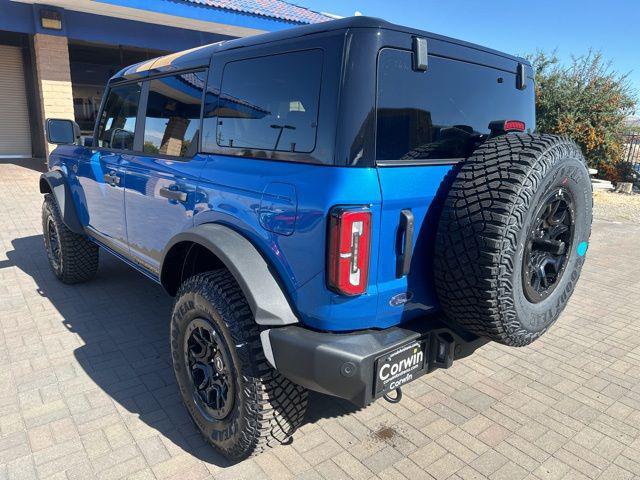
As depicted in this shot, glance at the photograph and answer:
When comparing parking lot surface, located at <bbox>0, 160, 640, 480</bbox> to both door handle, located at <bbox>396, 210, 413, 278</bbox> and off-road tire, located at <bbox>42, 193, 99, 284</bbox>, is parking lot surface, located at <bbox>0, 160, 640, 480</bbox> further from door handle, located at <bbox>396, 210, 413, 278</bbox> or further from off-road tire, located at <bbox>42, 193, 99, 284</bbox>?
door handle, located at <bbox>396, 210, 413, 278</bbox>

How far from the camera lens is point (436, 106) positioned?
2223 millimetres

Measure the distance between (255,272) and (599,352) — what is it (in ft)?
9.88

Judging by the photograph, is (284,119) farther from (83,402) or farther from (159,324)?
(159,324)

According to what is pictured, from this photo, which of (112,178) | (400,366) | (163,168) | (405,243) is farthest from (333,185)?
(112,178)

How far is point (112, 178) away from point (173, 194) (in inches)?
41.7

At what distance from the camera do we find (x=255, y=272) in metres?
2.08

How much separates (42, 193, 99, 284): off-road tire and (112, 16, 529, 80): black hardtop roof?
1800mm

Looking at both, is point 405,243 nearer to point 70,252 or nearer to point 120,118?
point 120,118

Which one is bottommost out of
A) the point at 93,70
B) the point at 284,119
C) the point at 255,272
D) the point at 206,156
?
the point at 255,272

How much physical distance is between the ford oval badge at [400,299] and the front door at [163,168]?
1226 millimetres

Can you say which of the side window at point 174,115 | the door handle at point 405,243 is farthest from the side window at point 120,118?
the door handle at point 405,243

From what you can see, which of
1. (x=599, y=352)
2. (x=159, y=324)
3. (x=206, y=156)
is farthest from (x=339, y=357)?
(x=599, y=352)

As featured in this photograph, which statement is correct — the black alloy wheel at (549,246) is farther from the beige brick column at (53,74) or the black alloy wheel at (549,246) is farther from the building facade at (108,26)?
the beige brick column at (53,74)

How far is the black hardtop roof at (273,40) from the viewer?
1913 mm
